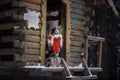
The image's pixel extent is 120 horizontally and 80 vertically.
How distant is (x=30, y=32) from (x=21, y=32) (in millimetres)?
357

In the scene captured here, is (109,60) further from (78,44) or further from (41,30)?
(41,30)

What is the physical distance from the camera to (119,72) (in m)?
18.1

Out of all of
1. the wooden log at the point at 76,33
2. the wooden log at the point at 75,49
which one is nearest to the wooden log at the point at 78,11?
the wooden log at the point at 76,33

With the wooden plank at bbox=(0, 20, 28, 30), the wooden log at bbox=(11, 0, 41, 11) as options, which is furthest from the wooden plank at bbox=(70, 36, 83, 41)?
the wooden plank at bbox=(0, 20, 28, 30)

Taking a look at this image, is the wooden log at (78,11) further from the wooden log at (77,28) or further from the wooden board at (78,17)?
the wooden log at (77,28)

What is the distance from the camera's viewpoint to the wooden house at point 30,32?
33.9 feet

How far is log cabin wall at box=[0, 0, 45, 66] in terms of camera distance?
10.3 m

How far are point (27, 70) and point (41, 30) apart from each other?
1.47m

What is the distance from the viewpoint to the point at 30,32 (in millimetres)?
10531

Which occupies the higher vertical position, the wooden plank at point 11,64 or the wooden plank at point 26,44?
the wooden plank at point 26,44

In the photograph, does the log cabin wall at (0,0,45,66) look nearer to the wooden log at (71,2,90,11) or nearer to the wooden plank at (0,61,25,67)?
the wooden plank at (0,61,25,67)

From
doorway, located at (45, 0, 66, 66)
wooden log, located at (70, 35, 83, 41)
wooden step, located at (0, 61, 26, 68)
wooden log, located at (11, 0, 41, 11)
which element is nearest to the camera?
wooden step, located at (0, 61, 26, 68)

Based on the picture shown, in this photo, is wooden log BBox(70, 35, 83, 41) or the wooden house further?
wooden log BBox(70, 35, 83, 41)

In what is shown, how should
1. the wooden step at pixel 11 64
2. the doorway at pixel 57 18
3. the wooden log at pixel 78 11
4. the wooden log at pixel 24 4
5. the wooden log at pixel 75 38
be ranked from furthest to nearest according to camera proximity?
the wooden log at pixel 78 11, the wooden log at pixel 75 38, the doorway at pixel 57 18, the wooden log at pixel 24 4, the wooden step at pixel 11 64
